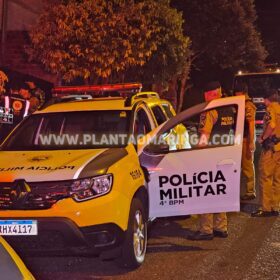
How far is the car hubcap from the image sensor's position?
521cm

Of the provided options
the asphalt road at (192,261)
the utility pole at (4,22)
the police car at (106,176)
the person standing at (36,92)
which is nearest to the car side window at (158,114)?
the police car at (106,176)

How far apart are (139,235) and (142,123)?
1570mm

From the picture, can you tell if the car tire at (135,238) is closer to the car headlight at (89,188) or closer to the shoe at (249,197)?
the car headlight at (89,188)

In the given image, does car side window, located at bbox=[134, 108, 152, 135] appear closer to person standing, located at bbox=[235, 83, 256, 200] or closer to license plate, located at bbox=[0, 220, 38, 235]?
license plate, located at bbox=[0, 220, 38, 235]

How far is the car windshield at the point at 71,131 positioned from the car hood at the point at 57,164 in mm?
423

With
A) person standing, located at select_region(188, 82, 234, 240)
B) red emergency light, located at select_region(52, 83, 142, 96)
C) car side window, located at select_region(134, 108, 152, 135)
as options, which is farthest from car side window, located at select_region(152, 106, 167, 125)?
person standing, located at select_region(188, 82, 234, 240)

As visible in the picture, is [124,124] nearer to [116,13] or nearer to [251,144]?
[251,144]

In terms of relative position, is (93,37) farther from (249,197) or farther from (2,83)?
(249,197)

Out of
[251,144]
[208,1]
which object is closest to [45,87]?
[251,144]

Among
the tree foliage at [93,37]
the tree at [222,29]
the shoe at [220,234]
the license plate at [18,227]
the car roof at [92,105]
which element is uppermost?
the tree at [222,29]

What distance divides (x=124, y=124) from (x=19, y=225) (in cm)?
183

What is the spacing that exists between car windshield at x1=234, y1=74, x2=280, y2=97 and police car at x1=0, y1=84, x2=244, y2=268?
1261cm

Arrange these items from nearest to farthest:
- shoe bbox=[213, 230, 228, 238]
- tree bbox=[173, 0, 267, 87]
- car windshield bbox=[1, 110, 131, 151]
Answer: car windshield bbox=[1, 110, 131, 151]
shoe bbox=[213, 230, 228, 238]
tree bbox=[173, 0, 267, 87]

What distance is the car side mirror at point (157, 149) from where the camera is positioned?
557 centimetres
